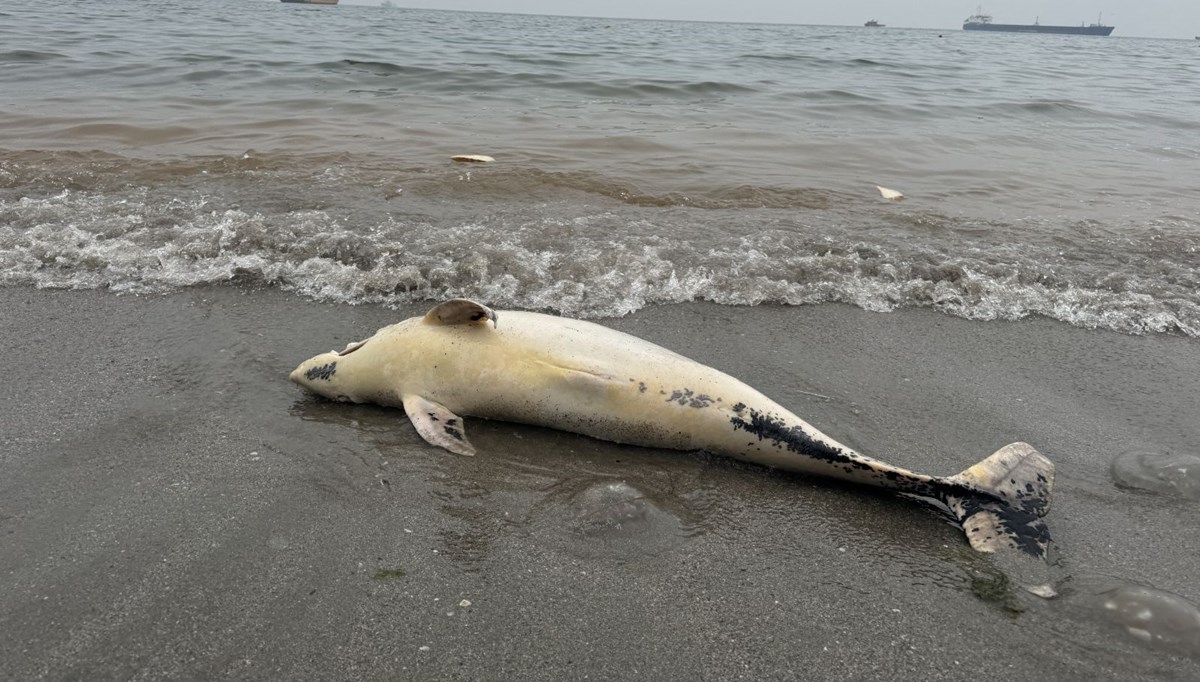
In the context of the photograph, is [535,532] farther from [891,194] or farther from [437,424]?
[891,194]

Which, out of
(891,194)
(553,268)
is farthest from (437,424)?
(891,194)

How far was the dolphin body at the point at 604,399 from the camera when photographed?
3404 millimetres

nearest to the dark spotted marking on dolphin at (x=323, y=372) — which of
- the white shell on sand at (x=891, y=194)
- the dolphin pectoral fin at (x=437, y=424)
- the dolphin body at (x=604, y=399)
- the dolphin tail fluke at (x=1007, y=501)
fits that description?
the dolphin body at (x=604, y=399)

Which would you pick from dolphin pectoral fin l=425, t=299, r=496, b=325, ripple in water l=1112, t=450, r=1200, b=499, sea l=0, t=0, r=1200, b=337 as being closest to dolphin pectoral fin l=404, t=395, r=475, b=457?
dolphin pectoral fin l=425, t=299, r=496, b=325

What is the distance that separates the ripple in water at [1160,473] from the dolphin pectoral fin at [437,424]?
3.28m

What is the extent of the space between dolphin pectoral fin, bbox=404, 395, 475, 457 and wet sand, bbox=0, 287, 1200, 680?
0.27ft

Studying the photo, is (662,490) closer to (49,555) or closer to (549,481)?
(549,481)

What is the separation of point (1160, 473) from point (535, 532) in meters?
3.09

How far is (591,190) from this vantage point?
8695 millimetres

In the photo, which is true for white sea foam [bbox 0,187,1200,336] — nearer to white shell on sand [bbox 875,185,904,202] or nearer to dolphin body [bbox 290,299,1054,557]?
dolphin body [bbox 290,299,1054,557]

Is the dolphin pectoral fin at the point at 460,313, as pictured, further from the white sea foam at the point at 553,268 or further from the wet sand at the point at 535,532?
the white sea foam at the point at 553,268

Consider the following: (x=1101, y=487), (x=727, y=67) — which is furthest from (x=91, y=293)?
(x=727, y=67)

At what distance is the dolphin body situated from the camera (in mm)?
3404

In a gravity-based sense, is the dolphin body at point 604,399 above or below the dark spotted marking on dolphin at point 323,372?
above
